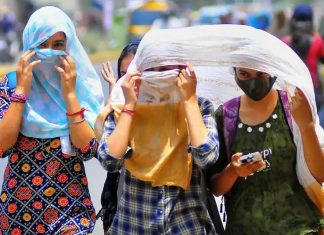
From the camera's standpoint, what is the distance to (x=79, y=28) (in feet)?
97.8

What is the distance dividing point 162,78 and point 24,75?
71 cm

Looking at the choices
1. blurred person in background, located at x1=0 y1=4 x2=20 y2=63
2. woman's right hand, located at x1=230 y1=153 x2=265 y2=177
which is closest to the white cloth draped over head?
woman's right hand, located at x1=230 y1=153 x2=265 y2=177

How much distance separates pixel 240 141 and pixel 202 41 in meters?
0.48

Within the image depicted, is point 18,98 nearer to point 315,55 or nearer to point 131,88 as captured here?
point 131,88

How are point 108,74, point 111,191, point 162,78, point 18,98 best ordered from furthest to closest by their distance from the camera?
point 108,74 < point 111,191 < point 18,98 < point 162,78

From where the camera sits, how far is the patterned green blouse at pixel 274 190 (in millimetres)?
3686

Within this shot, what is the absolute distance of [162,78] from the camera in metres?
3.64

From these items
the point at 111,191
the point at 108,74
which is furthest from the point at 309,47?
the point at 111,191

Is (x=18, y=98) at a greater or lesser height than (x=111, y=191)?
greater

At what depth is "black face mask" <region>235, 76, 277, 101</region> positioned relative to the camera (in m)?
3.68

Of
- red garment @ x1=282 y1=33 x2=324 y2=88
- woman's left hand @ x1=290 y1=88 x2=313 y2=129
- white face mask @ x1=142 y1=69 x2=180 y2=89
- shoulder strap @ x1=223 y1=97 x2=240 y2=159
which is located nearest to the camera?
woman's left hand @ x1=290 y1=88 x2=313 y2=129

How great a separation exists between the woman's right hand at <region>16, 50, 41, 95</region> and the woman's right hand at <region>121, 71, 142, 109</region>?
52 centimetres

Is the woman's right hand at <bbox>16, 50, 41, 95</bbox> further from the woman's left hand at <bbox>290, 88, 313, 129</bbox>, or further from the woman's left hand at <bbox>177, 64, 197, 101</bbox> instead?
the woman's left hand at <bbox>290, 88, 313, 129</bbox>

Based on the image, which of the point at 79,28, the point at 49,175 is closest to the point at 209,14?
the point at 79,28
